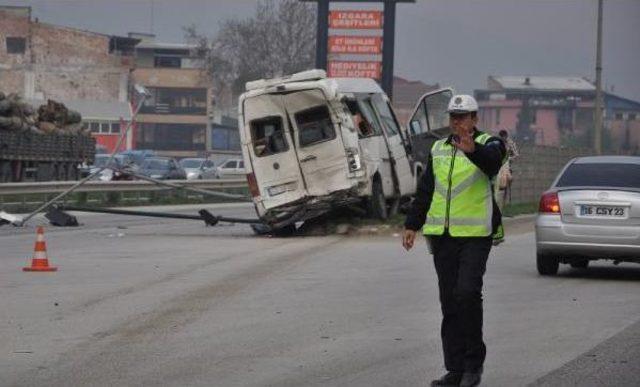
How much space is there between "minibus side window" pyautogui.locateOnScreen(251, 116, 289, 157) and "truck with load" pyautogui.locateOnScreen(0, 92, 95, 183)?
17.5 m

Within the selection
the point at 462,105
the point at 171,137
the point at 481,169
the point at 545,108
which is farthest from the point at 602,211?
the point at 545,108

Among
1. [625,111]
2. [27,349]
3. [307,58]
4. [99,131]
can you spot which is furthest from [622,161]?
[625,111]

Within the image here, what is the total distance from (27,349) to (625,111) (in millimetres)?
168830

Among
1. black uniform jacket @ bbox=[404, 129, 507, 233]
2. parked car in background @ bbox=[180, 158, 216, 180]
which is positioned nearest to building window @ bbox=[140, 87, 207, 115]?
parked car in background @ bbox=[180, 158, 216, 180]

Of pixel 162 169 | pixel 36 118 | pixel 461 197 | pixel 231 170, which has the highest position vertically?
pixel 461 197

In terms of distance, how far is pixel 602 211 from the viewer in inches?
667

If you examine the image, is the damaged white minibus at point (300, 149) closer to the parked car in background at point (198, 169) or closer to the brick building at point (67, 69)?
the parked car in background at point (198, 169)

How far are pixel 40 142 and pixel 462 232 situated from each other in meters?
36.1

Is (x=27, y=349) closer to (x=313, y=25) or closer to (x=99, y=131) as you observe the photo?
(x=313, y=25)

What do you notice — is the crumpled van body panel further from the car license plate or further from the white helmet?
the white helmet

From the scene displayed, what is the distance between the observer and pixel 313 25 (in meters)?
88.5

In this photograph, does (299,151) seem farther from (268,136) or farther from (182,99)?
(182,99)

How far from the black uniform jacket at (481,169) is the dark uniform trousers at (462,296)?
9.6 inches

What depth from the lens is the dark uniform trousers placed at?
8.94 m
